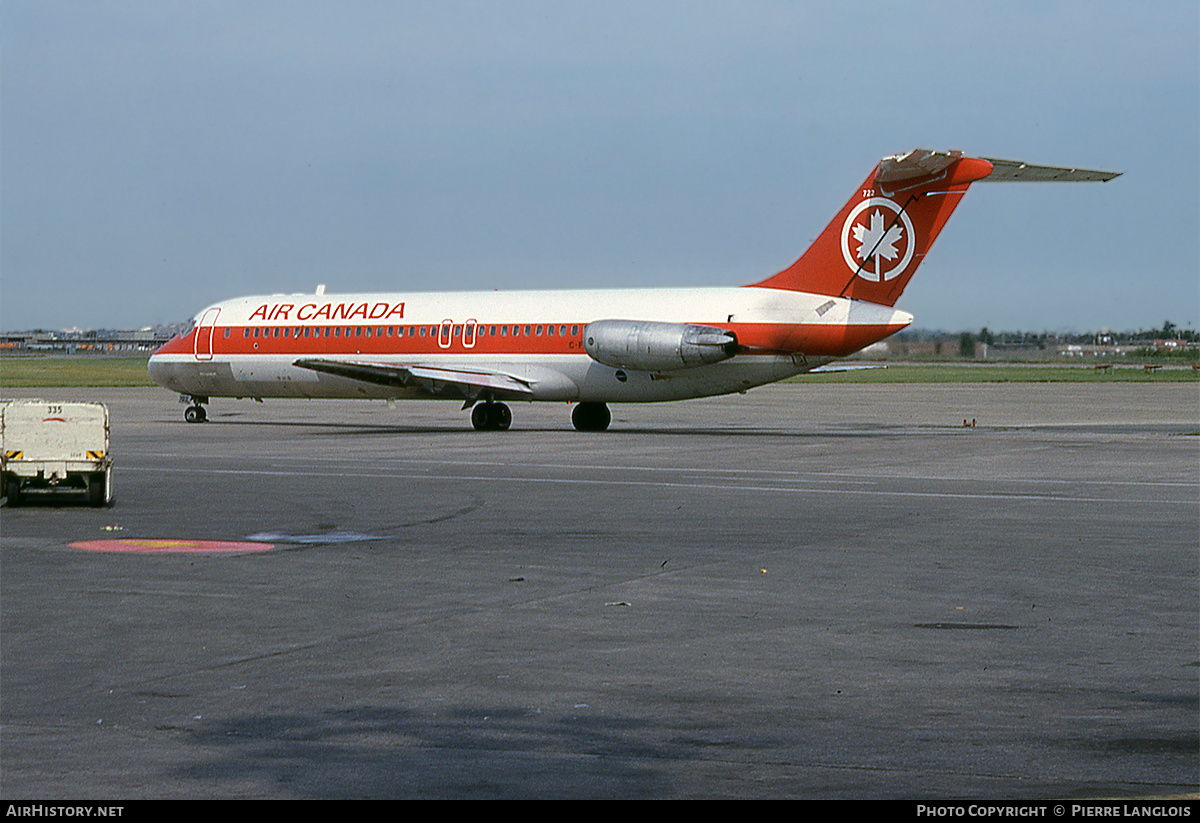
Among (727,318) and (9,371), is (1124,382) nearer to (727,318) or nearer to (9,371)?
(727,318)

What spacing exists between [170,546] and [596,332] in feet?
70.8

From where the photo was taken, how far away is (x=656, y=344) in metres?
34.3

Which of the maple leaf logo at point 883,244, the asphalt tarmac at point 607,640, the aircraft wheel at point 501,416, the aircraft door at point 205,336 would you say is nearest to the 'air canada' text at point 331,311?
the aircraft door at point 205,336

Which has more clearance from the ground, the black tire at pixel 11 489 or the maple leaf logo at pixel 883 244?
the maple leaf logo at pixel 883 244

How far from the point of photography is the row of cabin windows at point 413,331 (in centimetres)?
3716

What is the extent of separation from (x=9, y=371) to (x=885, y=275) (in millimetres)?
74825

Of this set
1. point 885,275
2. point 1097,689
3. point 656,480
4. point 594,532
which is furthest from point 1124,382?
point 1097,689

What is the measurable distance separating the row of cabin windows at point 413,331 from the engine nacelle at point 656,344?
1.52 m

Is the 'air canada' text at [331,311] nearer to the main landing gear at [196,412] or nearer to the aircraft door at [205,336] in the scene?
the aircraft door at [205,336]

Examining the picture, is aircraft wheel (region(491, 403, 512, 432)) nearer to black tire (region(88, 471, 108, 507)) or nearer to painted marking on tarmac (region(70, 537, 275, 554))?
black tire (region(88, 471, 108, 507))

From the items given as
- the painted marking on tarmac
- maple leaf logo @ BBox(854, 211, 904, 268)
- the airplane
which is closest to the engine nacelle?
the airplane

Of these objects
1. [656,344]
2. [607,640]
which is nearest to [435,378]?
[656,344]

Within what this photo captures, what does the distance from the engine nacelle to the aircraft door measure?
12.7 metres

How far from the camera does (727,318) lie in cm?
3475
